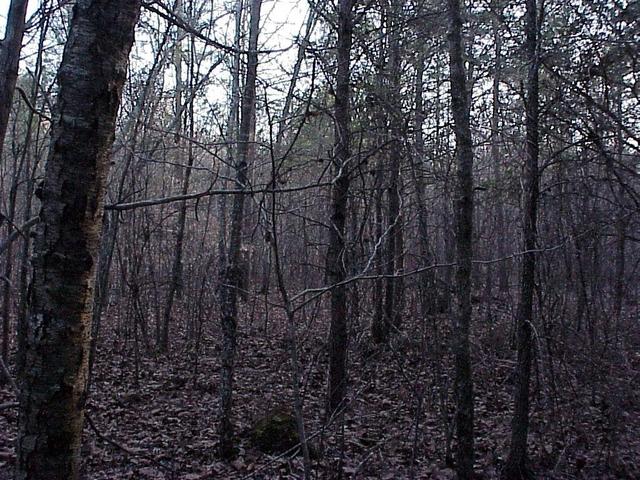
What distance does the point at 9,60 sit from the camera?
9.39 ft

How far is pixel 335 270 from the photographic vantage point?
6246 mm

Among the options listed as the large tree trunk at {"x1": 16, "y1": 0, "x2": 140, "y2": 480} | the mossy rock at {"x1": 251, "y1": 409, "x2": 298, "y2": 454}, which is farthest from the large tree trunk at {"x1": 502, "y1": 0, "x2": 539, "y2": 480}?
the large tree trunk at {"x1": 16, "y1": 0, "x2": 140, "y2": 480}

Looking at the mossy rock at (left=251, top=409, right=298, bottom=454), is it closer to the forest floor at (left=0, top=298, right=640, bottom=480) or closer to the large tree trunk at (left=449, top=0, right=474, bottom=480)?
the forest floor at (left=0, top=298, right=640, bottom=480)

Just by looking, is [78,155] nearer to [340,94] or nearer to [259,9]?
[340,94]

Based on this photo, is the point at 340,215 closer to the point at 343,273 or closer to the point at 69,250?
the point at 343,273

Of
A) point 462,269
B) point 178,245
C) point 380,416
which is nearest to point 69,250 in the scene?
point 462,269

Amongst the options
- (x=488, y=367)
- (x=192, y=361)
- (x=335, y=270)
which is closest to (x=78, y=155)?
(x=335, y=270)

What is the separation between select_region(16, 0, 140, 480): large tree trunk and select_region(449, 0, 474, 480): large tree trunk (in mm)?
3600

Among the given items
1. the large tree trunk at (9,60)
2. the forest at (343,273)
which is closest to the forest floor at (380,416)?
the forest at (343,273)

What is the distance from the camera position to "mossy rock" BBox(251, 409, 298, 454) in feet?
20.2

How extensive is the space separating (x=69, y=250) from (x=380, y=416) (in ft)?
20.0

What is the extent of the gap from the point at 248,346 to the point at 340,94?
5981 millimetres

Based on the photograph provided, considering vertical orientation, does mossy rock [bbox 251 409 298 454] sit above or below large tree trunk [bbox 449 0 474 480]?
below

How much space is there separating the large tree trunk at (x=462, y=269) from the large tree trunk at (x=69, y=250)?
3600 mm
